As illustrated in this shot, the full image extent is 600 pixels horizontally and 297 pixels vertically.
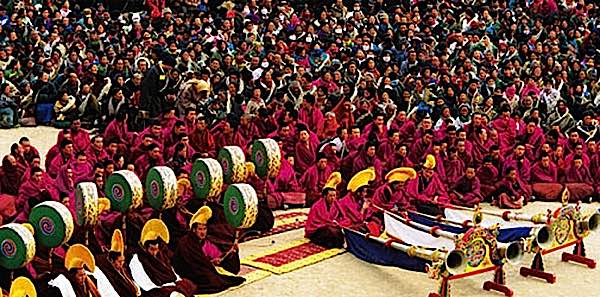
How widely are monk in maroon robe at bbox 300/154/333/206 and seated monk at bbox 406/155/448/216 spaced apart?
1.29m

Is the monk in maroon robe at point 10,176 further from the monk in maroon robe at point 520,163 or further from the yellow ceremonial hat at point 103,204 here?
the monk in maroon robe at point 520,163

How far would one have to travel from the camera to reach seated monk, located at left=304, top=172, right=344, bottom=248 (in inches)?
392

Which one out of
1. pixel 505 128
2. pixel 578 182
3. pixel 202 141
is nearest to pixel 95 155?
pixel 202 141

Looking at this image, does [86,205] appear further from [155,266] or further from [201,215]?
[201,215]

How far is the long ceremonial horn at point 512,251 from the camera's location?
8.50 meters

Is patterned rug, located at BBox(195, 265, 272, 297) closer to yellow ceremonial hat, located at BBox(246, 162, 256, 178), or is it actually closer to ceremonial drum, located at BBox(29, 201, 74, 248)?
yellow ceremonial hat, located at BBox(246, 162, 256, 178)

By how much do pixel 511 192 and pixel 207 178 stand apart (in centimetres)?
464

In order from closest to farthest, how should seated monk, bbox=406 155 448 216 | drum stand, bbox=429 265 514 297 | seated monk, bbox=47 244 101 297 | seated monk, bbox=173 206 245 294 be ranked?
seated monk, bbox=47 244 101 297 → seated monk, bbox=173 206 245 294 → drum stand, bbox=429 265 514 297 → seated monk, bbox=406 155 448 216

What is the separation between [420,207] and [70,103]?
730cm

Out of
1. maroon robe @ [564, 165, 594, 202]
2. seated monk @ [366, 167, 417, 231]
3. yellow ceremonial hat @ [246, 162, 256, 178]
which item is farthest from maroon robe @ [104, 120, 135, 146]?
maroon robe @ [564, 165, 594, 202]

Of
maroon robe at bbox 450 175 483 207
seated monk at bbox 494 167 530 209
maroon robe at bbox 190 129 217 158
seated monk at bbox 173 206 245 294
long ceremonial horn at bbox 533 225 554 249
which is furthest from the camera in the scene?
maroon robe at bbox 190 129 217 158

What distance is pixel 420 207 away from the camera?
1065 centimetres

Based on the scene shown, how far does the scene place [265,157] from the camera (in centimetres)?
1002

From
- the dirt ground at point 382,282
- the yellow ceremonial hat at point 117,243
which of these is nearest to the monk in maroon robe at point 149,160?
the dirt ground at point 382,282
